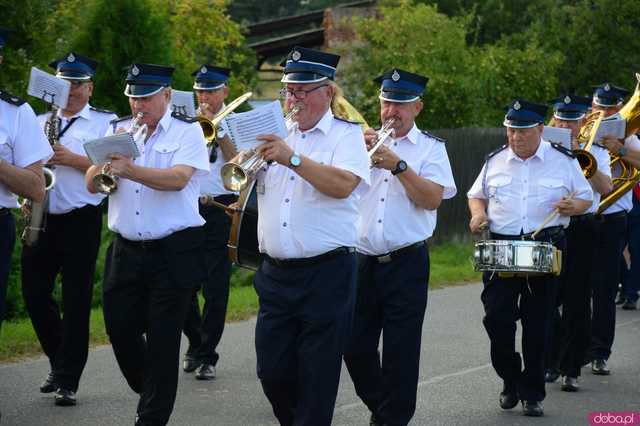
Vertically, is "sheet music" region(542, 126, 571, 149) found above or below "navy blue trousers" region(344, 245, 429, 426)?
above

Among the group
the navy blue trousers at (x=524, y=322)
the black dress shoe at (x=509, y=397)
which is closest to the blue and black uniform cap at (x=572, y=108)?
the navy blue trousers at (x=524, y=322)

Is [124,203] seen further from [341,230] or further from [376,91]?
[376,91]

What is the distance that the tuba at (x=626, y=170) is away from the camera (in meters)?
10.8

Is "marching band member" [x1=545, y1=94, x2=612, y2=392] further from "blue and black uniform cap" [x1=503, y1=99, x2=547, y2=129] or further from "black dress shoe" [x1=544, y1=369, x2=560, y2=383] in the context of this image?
Result: "blue and black uniform cap" [x1=503, y1=99, x2=547, y2=129]

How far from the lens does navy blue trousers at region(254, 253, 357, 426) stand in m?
6.68

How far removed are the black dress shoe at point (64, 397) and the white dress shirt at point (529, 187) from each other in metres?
3.16

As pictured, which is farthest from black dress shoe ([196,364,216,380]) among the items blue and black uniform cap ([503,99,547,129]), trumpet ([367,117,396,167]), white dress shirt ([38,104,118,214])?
blue and black uniform cap ([503,99,547,129])

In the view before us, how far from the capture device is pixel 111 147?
7.15m

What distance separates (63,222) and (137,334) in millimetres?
1424

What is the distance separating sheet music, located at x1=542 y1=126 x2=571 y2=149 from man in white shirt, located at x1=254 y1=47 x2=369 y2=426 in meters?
3.17

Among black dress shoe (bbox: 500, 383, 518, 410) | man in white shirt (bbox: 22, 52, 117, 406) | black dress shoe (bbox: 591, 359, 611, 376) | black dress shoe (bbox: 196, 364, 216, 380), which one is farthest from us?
black dress shoe (bbox: 591, 359, 611, 376)

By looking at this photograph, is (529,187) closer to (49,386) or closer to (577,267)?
(577,267)

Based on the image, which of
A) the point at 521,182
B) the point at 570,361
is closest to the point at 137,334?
the point at 521,182

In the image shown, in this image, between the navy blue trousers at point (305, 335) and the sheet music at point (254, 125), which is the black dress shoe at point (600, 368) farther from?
the sheet music at point (254, 125)
